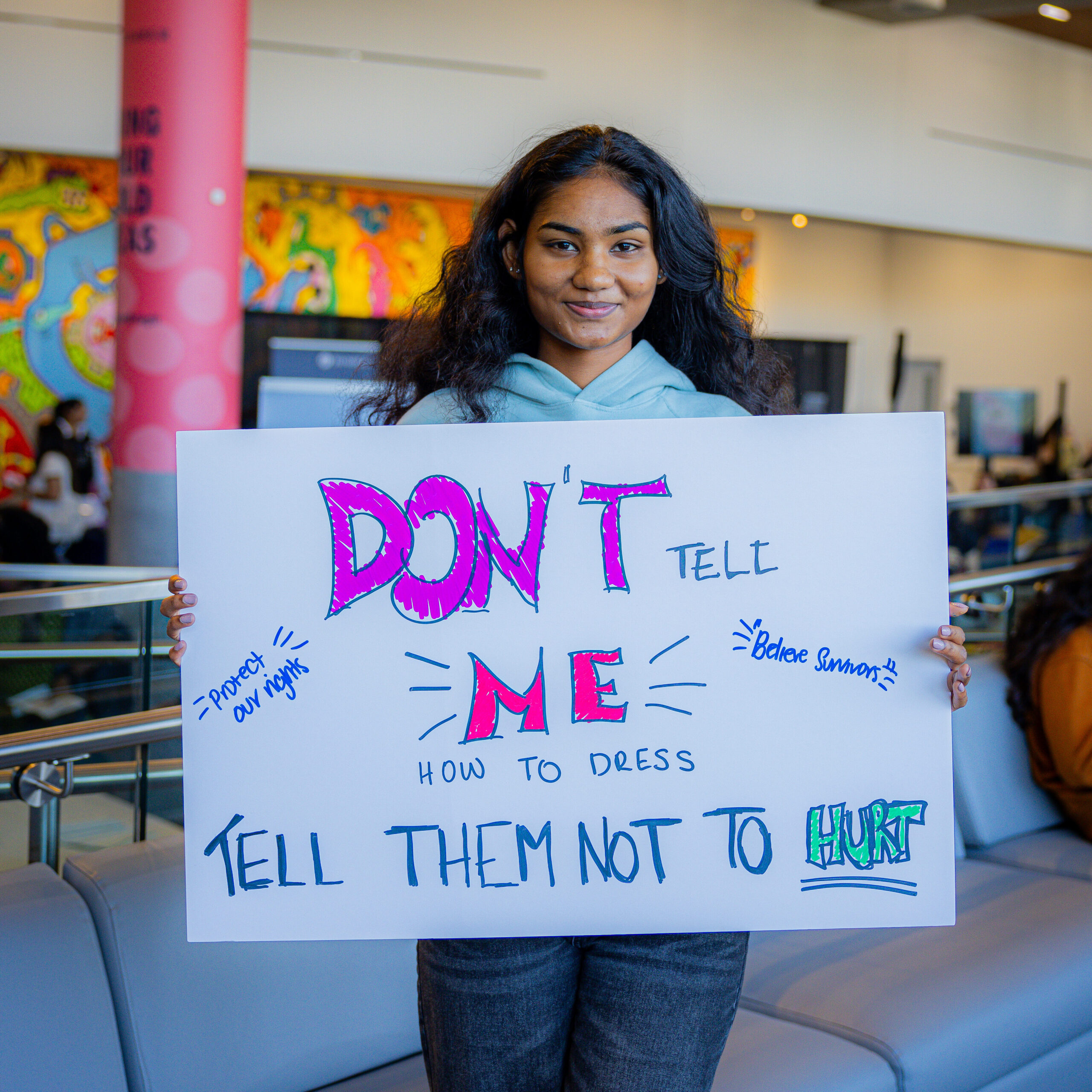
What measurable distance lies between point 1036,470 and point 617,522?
9.07 metres

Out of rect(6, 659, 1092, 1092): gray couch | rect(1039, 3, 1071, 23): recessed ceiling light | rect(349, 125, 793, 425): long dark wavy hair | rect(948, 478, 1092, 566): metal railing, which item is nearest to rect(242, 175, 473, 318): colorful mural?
rect(948, 478, 1092, 566): metal railing

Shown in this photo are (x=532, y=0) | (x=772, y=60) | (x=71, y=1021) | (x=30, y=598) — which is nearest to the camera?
(x=71, y=1021)

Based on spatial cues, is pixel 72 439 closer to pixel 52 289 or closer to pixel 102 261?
pixel 52 289

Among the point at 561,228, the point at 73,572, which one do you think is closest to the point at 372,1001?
the point at 561,228

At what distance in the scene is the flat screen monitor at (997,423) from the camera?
9.79 metres

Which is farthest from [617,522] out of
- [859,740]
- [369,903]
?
[369,903]

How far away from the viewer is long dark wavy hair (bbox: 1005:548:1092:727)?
264cm

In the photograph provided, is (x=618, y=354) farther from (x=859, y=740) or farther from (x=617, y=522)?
(x=859, y=740)

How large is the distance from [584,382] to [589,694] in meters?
0.34

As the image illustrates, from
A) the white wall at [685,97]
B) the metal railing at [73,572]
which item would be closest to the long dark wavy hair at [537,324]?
the metal railing at [73,572]

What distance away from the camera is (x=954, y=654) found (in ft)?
4.10

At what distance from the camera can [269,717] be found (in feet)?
4.19

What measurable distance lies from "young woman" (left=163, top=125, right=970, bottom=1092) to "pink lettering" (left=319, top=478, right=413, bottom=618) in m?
0.10

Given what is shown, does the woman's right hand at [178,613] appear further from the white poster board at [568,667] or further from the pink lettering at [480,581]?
the pink lettering at [480,581]
